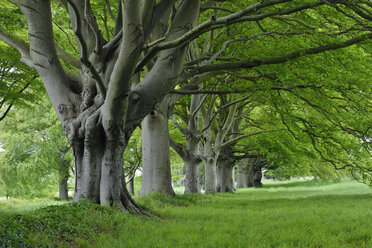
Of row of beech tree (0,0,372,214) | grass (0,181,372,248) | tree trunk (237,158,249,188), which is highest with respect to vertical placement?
row of beech tree (0,0,372,214)

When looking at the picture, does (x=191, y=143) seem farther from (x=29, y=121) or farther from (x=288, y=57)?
(x=29, y=121)

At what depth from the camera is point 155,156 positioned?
10695 millimetres

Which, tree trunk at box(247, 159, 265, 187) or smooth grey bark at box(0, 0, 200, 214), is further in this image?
tree trunk at box(247, 159, 265, 187)

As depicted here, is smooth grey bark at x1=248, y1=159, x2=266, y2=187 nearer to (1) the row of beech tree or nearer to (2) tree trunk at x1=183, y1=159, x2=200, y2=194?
(2) tree trunk at x1=183, y1=159, x2=200, y2=194

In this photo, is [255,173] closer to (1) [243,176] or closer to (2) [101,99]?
(1) [243,176]

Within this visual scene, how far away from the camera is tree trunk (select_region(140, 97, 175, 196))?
10711 millimetres

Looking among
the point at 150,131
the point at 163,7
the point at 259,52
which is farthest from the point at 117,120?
the point at 259,52

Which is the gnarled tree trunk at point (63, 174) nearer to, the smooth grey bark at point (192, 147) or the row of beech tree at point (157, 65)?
the row of beech tree at point (157, 65)

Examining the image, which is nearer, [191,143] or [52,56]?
[52,56]

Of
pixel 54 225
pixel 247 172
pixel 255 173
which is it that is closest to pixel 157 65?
pixel 54 225

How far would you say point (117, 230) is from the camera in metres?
5.29

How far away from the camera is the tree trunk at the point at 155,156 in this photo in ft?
35.1

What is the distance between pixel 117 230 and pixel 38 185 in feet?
70.5

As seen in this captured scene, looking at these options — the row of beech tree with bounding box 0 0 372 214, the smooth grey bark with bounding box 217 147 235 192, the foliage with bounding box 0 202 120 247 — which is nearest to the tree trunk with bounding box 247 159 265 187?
the smooth grey bark with bounding box 217 147 235 192
